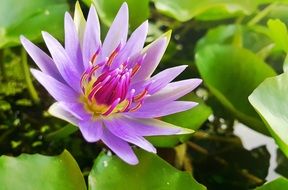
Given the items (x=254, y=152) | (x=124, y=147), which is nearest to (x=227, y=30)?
(x=254, y=152)

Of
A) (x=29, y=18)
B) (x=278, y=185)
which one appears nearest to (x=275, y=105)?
(x=278, y=185)

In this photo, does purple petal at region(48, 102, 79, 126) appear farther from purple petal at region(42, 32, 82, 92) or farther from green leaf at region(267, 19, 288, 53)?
green leaf at region(267, 19, 288, 53)

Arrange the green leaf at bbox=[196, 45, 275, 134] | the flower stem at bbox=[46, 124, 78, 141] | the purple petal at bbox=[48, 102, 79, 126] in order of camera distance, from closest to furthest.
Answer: the purple petal at bbox=[48, 102, 79, 126] → the flower stem at bbox=[46, 124, 78, 141] → the green leaf at bbox=[196, 45, 275, 134]

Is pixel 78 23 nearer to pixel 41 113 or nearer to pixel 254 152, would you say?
pixel 41 113

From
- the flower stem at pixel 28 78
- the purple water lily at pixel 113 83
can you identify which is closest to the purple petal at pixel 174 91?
the purple water lily at pixel 113 83

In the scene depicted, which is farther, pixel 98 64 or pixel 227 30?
pixel 227 30

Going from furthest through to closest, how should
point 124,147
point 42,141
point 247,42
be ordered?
point 247,42, point 42,141, point 124,147

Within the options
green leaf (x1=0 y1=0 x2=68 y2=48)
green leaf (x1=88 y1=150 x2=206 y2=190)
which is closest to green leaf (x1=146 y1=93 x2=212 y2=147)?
green leaf (x1=88 y1=150 x2=206 y2=190)

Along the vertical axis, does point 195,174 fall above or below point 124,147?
below
